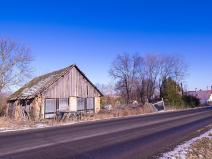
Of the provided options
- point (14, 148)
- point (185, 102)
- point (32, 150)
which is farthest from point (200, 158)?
point (185, 102)

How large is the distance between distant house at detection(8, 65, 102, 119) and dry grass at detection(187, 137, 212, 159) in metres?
24.0

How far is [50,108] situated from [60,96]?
2.06m

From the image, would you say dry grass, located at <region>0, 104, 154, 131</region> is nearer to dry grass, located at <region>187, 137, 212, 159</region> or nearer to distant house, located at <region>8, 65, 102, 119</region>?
distant house, located at <region>8, 65, 102, 119</region>

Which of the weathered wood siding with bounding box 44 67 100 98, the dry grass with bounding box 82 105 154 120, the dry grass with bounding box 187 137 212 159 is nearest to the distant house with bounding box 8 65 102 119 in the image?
the weathered wood siding with bounding box 44 67 100 98

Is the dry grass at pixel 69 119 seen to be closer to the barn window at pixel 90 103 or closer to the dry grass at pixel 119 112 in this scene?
the dry grass at pixel 119 112

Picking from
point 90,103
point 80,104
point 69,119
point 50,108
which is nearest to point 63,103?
point 50,108

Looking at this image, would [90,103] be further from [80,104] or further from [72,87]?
Answer: [72,87]

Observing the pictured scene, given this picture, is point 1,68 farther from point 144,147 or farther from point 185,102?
point 185,102

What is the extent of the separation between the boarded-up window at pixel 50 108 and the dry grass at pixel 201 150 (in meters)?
23.9

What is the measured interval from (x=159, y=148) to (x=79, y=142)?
358 centimetres

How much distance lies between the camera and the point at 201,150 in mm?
11570

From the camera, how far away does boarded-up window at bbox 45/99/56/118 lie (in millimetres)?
35094

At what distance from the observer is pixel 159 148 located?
39.8ft

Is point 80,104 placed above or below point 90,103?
below
